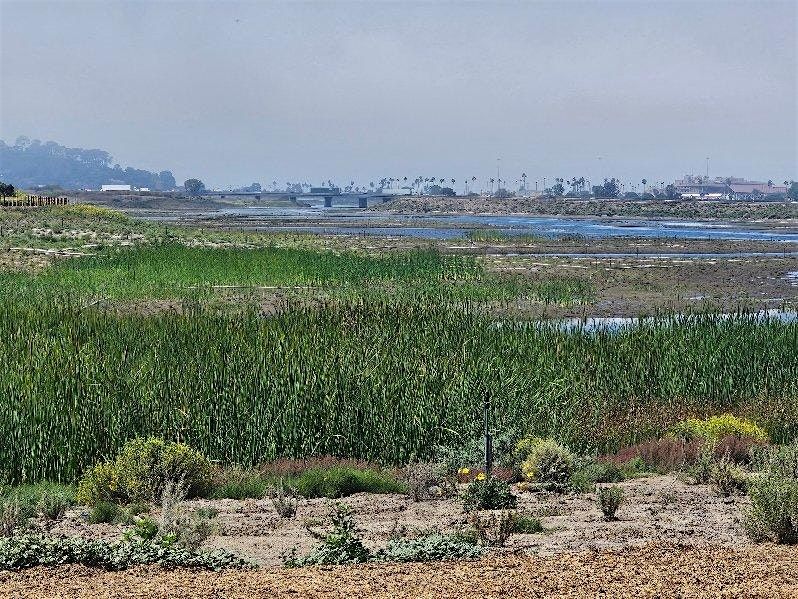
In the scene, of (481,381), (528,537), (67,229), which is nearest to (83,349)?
(481,381)

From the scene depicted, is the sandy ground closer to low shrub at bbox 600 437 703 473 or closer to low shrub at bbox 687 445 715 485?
low shrub at bbox 687 445 715 485

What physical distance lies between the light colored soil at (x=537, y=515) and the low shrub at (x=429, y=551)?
24.9 inches

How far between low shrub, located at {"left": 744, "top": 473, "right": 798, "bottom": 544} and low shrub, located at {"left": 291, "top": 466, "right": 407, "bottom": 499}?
4.57 metres

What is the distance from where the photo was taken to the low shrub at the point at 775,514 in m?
9.34

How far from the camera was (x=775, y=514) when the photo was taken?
30.8 ft

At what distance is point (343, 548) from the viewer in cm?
880

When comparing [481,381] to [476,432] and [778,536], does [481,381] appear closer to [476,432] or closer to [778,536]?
[476,432]

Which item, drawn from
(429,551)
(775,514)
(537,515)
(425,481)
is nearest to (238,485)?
(425,481)

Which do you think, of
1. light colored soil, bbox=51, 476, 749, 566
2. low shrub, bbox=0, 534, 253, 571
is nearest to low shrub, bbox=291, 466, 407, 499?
light colored soil, bbox=51, 476, 749, 566

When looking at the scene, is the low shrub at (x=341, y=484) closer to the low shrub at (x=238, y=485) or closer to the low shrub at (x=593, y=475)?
the low shrub at (x=238, y=485)

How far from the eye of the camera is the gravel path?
25.3ft

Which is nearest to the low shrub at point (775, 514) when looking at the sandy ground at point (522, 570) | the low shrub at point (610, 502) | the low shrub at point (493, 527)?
the sandy ground at point (522, 570)

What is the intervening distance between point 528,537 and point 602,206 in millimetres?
160926

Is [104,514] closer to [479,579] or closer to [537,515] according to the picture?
[537,515]
